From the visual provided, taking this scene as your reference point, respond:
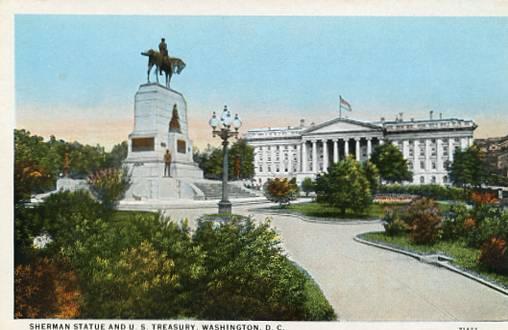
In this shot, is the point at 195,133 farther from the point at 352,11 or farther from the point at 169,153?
the point at 352,11

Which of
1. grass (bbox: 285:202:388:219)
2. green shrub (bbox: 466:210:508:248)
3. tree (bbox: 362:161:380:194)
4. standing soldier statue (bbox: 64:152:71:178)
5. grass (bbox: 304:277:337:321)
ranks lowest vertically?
grass (bbox: 304:277:337:321)

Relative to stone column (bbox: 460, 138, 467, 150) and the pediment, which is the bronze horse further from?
stone column (bbox: 460, 138, 467, 150)

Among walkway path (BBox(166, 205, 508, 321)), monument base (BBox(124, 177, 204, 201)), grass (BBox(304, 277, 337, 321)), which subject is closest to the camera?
grass (BBox(304, 277, 337, 321))

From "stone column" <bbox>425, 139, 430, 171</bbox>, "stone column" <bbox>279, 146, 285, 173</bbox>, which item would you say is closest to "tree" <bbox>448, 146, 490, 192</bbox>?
"stone column" <bbox>425, 139, 430, 171</bbox>

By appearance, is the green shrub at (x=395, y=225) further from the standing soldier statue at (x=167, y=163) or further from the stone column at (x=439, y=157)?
the standing soldier statue at (x=167, y=163)

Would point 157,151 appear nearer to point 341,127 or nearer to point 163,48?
point 163,48

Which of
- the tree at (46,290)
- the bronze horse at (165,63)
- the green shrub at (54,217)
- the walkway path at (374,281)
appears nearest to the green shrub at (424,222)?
the walkway path at (374,281)
